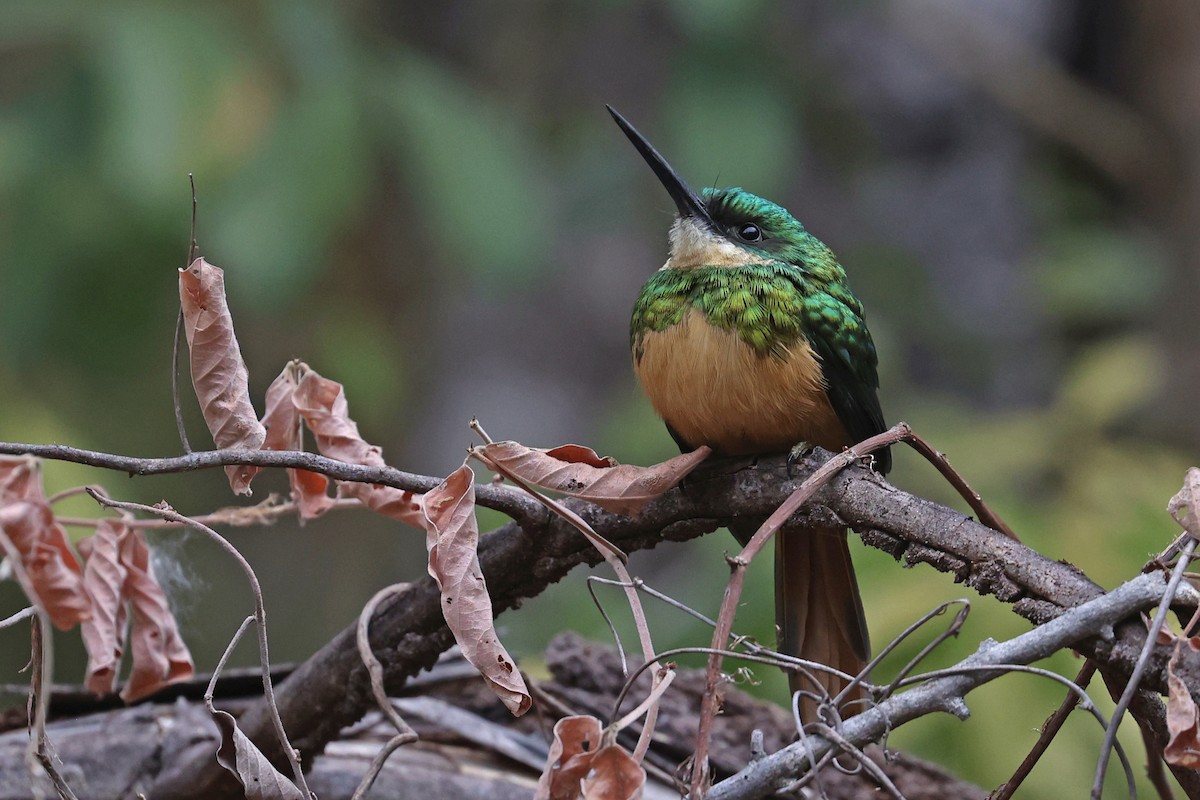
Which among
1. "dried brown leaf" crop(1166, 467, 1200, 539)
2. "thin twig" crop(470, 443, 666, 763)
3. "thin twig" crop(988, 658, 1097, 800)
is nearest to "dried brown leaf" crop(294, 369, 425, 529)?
"thin twig" crop(470, 443, 666, 763)

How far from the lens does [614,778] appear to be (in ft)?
3.44

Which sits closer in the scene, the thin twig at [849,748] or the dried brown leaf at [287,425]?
the thin twig at [849,748]

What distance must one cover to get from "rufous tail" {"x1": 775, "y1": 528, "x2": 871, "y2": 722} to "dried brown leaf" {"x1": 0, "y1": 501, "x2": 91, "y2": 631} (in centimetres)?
87

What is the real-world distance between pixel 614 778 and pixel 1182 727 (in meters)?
0.47

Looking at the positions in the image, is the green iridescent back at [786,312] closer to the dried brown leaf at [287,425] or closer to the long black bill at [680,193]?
the long black bill at [680,193]

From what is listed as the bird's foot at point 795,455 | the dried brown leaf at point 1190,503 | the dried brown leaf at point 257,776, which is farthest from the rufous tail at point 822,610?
the dried brown leaf at point 257,776

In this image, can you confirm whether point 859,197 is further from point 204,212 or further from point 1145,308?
point 204,212

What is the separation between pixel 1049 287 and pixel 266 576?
3.85m

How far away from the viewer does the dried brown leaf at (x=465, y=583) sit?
4.01ft

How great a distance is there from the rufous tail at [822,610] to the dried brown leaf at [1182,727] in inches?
24.1

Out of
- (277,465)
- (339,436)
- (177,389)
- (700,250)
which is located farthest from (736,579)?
(700,250)

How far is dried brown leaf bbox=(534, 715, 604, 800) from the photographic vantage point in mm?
1060

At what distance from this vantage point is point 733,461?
1.64m

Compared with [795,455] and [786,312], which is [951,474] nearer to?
[795,455]
